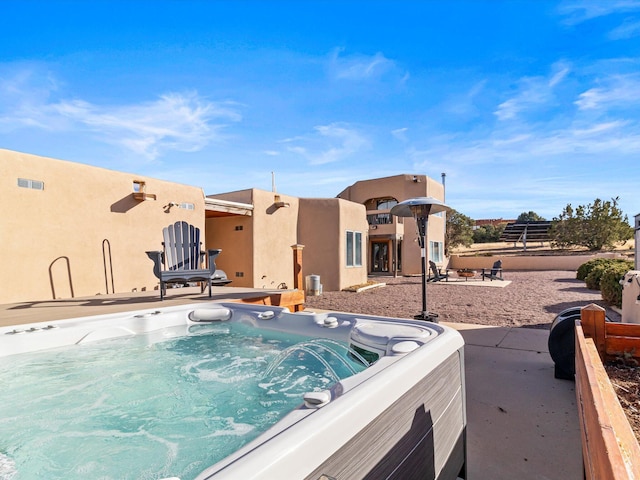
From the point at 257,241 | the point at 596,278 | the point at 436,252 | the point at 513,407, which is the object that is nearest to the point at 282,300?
the point at 513,407

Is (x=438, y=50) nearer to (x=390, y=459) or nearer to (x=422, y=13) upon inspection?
(x=422, y=13)

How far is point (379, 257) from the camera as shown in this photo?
18.5 metres

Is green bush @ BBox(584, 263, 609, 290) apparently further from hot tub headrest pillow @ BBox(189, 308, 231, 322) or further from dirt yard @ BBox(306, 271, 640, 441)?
hot tub headrest pillow @ BBox(189, 308, 231, 322)

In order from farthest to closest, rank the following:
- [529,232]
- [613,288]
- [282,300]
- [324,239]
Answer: [529,232], [324,239], [613,288], [282,300]

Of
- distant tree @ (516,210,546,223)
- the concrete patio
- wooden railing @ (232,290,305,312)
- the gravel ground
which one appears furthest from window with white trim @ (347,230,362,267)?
distant tree @ (516,210,546,223)

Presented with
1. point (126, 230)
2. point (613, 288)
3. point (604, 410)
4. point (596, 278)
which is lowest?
point (596, 278)

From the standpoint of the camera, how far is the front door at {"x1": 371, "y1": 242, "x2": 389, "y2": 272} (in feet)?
60.1

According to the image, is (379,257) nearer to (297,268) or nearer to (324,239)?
(324,239)

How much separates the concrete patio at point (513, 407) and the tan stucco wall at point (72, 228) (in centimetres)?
100

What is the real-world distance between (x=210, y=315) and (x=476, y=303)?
6229 millimetres

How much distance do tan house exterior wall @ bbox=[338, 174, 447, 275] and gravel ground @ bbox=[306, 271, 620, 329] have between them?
5.88 meters

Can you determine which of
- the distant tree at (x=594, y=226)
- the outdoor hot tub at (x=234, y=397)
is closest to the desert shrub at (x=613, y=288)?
the outdoor hot tub at (x=234, y=397)

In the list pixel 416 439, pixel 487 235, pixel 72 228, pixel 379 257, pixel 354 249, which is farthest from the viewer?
pixel 487 235

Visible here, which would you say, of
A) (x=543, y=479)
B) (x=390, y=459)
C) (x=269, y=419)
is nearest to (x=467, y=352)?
(x=543, y=479)
